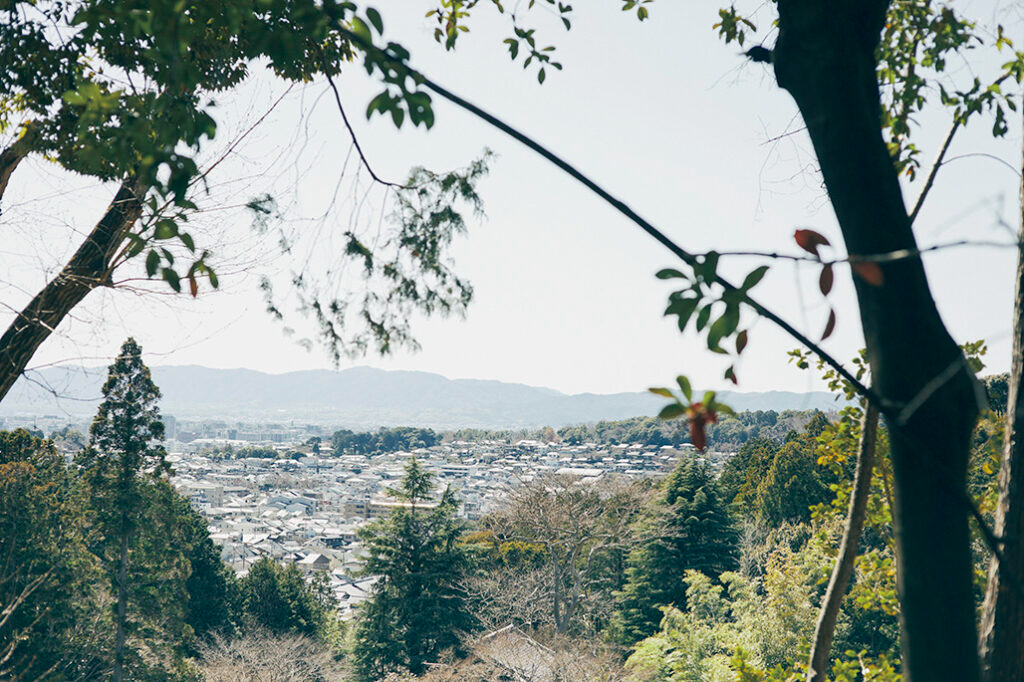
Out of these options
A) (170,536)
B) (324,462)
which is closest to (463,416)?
(324,462)

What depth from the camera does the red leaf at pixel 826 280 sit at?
0.75 metres

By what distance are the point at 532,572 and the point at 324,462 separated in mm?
49278

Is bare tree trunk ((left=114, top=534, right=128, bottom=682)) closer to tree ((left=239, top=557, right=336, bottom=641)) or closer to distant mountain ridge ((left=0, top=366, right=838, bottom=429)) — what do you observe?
tree ((left=239, top=557, right=336, bottom=641))

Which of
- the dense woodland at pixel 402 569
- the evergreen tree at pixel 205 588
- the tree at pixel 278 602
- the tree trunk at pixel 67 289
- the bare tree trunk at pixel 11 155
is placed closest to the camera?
the tree trunk at pixel 67 289

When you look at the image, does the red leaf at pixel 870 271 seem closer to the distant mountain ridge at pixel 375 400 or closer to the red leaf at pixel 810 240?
the red leaf at pixel 810 240

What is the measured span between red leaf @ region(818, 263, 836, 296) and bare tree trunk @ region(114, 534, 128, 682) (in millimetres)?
15932

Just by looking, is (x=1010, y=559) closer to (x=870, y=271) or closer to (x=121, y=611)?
(x=870, y=271)

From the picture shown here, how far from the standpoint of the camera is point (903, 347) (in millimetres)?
775

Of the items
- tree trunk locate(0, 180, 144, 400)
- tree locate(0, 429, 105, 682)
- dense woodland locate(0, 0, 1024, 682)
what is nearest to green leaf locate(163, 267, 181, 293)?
dense woodland locate(0, 0, 1024, 682)

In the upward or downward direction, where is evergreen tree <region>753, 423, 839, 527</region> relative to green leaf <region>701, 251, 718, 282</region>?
downward

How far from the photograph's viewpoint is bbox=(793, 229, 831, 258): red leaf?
78cm

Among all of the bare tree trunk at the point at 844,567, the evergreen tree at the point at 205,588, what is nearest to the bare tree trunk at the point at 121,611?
the evergreen tree at the point at 205,588

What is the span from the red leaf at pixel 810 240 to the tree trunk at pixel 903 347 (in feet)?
0.19

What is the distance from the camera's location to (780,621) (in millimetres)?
9367
